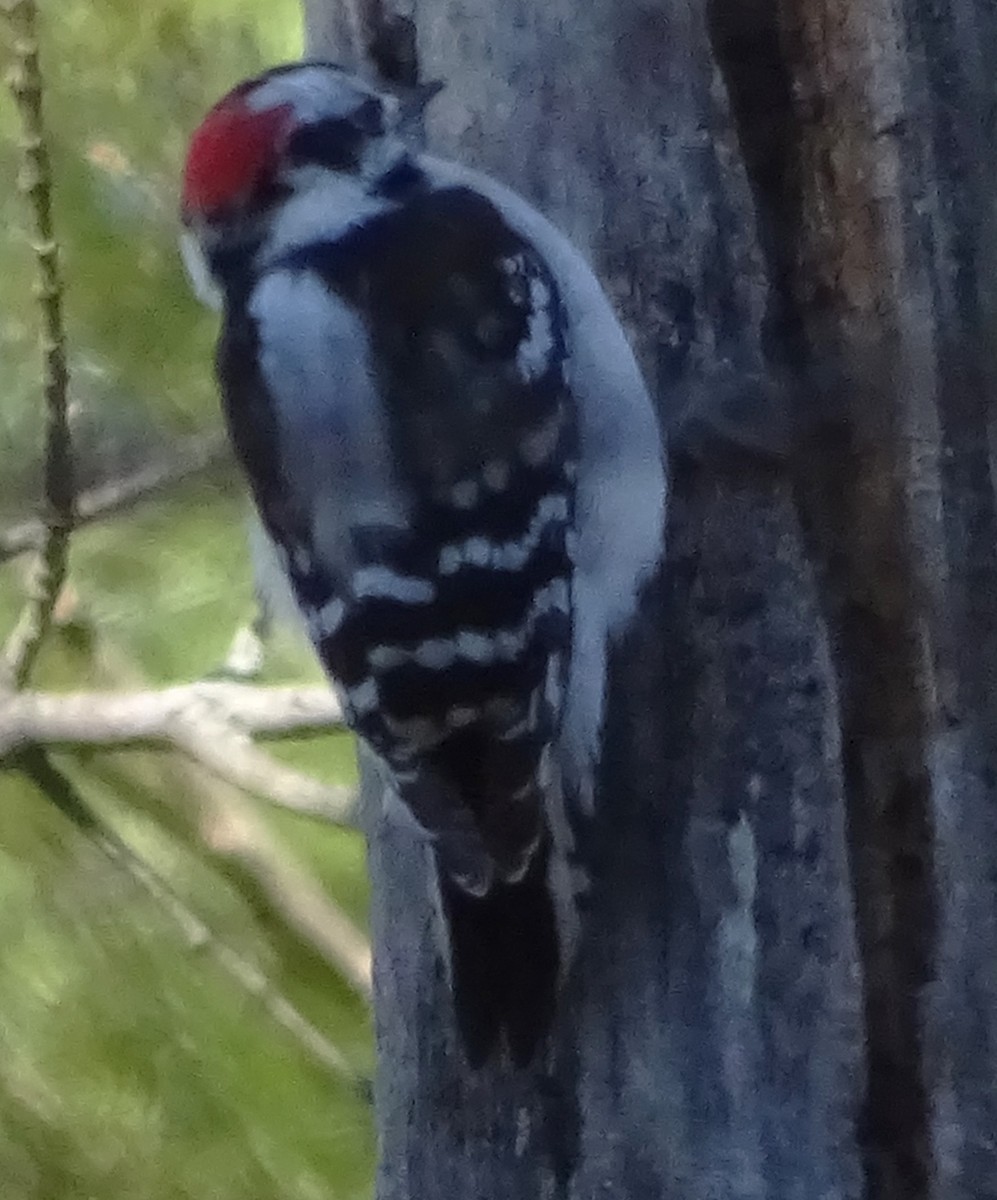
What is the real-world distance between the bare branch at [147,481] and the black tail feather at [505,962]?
0.25 metres

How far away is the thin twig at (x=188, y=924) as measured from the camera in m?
0.94

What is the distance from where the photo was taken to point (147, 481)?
715mm

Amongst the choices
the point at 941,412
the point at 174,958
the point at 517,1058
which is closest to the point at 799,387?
the point at 941,412

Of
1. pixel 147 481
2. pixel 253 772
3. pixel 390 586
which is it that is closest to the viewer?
pixel 390 586

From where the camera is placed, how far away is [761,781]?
59 centimetres

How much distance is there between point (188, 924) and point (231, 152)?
547 mm

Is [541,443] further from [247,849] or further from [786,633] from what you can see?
[247,849]

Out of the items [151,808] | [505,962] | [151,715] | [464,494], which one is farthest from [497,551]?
[151,808]

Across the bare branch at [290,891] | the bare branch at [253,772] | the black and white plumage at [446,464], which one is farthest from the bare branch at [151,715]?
the black and white plumage at [446,464]

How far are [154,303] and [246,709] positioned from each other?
26cm

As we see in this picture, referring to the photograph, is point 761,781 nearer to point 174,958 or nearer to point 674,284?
point 674,284

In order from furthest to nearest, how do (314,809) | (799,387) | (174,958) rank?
(174,958), (314,809), (799,387)

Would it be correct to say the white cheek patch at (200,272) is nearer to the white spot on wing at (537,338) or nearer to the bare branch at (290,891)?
the white spot on wing at (537,338)

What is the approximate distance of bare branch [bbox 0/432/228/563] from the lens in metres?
0.71
